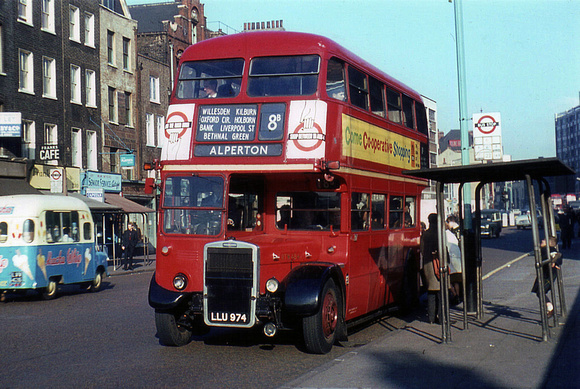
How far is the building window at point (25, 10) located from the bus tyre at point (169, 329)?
92.5 ft

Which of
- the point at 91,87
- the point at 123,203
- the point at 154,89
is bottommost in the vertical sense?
the point at 123,203

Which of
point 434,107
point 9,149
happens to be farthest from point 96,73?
point 434,107

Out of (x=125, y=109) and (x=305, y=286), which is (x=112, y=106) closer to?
(x=125, y=109)

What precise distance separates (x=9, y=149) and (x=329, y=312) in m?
26.5

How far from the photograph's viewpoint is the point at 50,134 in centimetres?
3694

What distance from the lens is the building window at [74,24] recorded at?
39094mm

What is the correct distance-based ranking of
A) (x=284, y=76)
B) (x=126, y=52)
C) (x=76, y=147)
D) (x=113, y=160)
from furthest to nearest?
(x=126, y=52), (x=113, y=160), (x=76, y=147), (x=284, y=76)

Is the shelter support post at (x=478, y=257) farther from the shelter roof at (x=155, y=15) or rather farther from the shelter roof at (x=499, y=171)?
the shelter roof at (x=155, y=15)

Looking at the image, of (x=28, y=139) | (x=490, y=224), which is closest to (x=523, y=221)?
(x=490, y=224)

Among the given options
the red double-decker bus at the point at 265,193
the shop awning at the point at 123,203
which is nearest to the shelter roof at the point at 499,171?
the red double-decker bus at the point at 265,193

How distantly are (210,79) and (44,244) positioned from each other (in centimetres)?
986

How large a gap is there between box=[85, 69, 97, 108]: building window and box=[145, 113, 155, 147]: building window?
20.3 feet

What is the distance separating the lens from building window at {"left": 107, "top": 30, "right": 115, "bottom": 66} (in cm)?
4291

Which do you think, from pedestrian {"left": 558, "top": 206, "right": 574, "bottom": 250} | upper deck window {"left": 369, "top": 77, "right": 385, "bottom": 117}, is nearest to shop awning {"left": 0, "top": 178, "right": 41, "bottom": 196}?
upper deck window {"left": 369, "top": 77, "right": 385, "bottom": 117}
